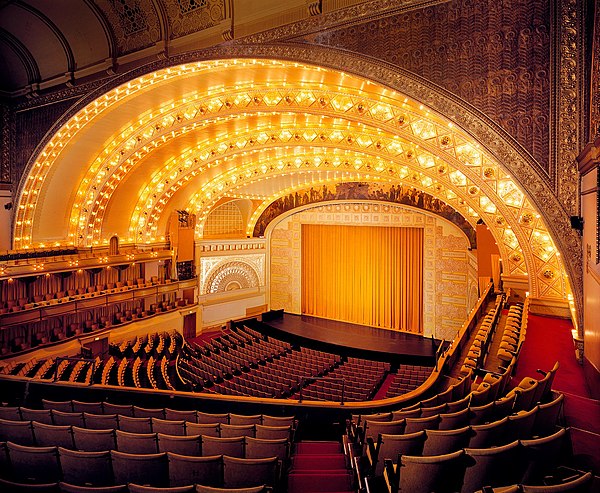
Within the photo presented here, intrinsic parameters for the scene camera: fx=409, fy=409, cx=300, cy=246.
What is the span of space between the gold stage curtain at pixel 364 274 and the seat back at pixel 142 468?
53.1 ft

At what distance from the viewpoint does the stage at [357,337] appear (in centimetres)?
1513

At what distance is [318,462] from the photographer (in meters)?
4.40

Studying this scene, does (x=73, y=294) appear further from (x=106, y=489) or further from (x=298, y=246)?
(x=106, y=489)

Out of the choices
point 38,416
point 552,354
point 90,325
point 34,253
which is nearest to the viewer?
point 38,416

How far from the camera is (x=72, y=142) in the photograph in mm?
12984

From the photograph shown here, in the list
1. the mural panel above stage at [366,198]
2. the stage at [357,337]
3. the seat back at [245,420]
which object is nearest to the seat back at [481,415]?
the seat back at [245,420]

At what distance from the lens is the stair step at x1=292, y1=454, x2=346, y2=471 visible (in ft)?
14.0

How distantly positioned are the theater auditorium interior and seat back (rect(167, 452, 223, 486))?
0.02 m

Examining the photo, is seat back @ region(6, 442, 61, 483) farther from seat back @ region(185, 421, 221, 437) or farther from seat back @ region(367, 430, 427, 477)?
seat back @ region(367, 430, 427, 477)

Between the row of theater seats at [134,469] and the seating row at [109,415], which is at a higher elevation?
the row of theater seats at [134,469]

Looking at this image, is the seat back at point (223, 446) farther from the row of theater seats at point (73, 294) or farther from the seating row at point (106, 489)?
the row of theater seats at point (73, 294)

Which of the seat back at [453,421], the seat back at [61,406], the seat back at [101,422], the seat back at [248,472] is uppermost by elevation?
the seat back at [453,421]

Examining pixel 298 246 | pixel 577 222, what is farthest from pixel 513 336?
pixel 298 246

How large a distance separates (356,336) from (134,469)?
1529 cm
